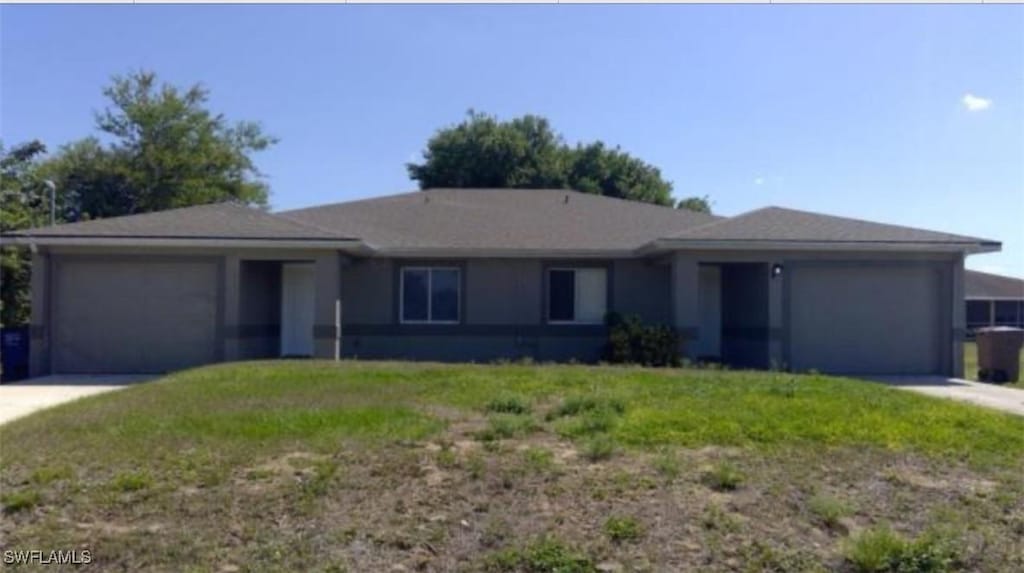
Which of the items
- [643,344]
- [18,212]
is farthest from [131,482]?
[18,212]

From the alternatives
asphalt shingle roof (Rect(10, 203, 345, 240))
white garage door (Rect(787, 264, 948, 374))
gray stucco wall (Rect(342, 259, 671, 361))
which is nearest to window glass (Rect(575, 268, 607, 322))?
gray stucco wall (Rect(342, 259, 671, 361))

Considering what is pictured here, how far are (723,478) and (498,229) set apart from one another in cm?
1425

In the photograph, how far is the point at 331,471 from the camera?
698 cm

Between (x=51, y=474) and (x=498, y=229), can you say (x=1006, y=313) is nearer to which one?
(x=498, y=229)

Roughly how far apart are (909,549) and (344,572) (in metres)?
3.63

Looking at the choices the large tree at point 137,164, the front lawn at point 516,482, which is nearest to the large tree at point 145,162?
the large tree at point 137,164

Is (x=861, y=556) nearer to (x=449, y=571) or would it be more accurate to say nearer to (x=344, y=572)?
(x=449, y=571)

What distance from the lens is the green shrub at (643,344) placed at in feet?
57.9

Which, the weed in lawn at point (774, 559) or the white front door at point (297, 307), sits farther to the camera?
the white front door at point (297, 307)

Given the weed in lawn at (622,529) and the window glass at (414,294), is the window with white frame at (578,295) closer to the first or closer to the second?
the window glass at (414,294)

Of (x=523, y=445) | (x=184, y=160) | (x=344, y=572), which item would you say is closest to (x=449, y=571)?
(x=344, y=572)

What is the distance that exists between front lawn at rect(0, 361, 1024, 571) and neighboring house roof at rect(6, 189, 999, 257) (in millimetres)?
7540

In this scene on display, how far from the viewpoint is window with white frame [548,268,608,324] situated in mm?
19703

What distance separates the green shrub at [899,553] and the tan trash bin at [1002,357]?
14.4 m
